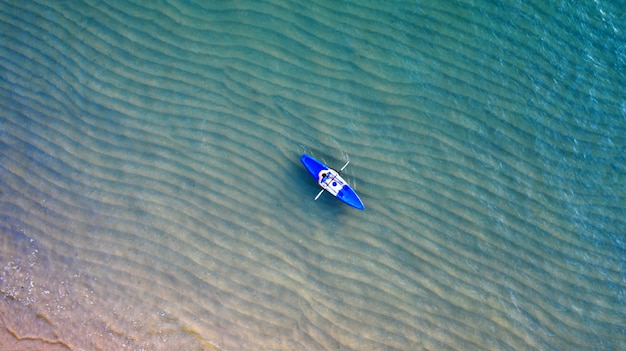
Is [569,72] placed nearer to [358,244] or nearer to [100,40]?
[358,244]

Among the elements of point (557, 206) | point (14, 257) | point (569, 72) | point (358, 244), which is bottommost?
point (14, 257)

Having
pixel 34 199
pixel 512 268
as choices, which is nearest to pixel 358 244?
pixel 512 268

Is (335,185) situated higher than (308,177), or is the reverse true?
(335,185)

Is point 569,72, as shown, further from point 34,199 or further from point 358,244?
point 34,199

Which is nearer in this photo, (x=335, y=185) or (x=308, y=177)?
(x=335, y=185)

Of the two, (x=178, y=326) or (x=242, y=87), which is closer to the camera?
(x=178, y=326)

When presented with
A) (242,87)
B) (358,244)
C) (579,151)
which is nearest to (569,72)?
(579,151)

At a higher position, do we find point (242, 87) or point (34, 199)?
point (242, 87)
